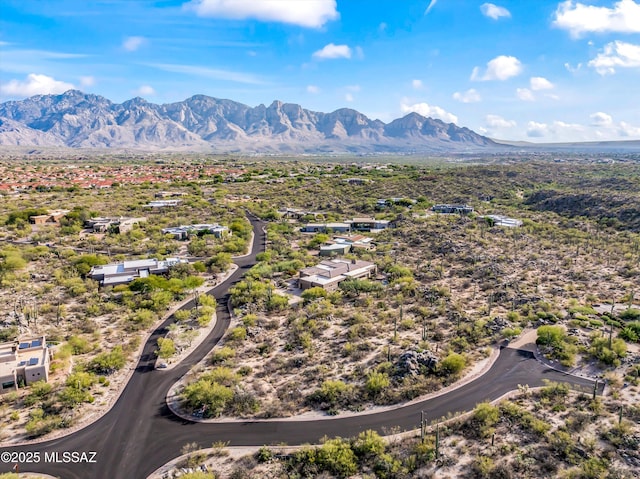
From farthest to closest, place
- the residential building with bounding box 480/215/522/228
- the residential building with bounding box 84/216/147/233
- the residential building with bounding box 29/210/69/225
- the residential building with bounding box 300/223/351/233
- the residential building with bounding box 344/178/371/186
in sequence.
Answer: the residential building with bounding box 344/178/371/186 → the residential building with bounding box 300/223/351/233 → the residential building with bounding box 480/215/522/228 → the residential building with bounding box 29/210/69/225 → the residential building with bounding box 84/216/147/233

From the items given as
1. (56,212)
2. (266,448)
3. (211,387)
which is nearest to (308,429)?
(266,448)

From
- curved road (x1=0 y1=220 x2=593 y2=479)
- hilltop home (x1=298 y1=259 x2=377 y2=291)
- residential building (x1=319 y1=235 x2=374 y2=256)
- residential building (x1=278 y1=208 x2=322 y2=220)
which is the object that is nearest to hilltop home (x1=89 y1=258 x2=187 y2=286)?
hilltop home (x1=298 y1=259 x2=377 y2=291)

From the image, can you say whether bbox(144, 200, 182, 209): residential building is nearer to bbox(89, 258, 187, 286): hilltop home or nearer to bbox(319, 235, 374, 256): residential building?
bbox(89, 258, 187, 286): hilltop home

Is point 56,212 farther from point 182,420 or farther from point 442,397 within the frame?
point 442,397

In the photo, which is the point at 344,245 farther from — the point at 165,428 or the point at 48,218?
the point at 48,218

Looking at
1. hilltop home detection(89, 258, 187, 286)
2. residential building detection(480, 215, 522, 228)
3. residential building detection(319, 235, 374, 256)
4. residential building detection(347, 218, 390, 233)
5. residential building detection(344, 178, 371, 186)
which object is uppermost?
residential building detection(344, 178, 371, 186)

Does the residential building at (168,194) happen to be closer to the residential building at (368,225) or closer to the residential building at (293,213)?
the residential building at (293,213)

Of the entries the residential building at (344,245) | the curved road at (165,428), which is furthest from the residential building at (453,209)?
the curved road at (165,428)
